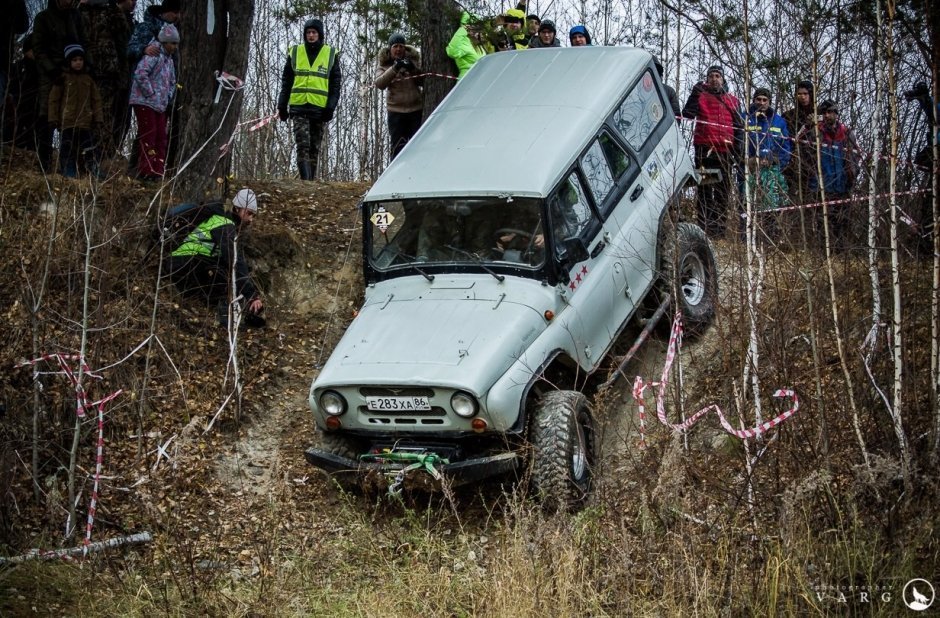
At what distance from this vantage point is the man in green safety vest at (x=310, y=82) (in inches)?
479

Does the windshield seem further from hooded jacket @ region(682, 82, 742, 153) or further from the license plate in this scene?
hooded jacket @ region(682, 82, 742, 153)

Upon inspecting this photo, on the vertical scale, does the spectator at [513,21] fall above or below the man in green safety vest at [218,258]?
above

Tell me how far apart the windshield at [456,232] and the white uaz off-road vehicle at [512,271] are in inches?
0.4

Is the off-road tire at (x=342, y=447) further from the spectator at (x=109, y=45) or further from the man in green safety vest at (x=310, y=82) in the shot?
the man in green safety vest at (x=310, y=82)

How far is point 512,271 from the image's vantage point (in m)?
8.17

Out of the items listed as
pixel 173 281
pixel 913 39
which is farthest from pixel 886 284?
pixel 173 281

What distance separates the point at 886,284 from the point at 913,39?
7.91 feet

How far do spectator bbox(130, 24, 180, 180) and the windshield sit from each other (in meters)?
3.05

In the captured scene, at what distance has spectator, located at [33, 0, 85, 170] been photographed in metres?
10.5

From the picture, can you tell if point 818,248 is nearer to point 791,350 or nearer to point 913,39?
point 791,350

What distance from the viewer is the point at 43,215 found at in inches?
385

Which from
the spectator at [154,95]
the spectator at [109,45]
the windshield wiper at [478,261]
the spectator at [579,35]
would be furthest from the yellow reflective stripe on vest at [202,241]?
the spectator at [579,35]

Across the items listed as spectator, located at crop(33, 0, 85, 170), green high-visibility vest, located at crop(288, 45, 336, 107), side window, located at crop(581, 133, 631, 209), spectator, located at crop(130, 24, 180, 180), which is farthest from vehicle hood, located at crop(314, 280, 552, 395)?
green high-visibility vest, located at crop(288, 45, 336, 107)

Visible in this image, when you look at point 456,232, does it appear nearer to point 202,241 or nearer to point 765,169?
point 765,169
